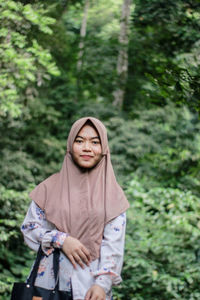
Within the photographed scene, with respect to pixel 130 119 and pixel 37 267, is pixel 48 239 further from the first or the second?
pixel 130 119

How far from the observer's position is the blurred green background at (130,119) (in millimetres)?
3717

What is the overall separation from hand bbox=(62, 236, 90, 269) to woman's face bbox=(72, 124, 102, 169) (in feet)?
1.37

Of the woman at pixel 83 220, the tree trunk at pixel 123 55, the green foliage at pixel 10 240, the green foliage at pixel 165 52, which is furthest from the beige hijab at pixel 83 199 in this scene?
the tree trunk at pixel 123 55

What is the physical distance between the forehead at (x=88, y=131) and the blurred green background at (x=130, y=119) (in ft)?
2.09

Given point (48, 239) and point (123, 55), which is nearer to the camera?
point (48, 239)

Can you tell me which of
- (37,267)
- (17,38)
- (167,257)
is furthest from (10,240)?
(37,267)

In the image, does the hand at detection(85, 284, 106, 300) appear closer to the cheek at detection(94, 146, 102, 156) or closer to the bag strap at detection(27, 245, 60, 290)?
the bag strap at detection(27, 245, 60, 290)

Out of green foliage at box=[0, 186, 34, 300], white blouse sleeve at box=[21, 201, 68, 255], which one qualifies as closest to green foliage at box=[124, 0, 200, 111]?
white blouse sleeve at box=[21, 201, 68, 255]

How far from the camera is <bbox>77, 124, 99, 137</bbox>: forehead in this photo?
2051 millimetres

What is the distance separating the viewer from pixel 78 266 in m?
1.90

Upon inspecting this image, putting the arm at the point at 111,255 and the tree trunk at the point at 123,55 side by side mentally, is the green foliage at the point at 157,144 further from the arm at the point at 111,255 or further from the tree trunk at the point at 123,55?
the arm at the point at 111,255

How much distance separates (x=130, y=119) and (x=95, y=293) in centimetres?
718

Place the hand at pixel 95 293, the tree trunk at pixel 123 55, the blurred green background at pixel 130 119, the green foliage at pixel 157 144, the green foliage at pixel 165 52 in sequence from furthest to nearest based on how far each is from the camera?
the tree trunk at pixel 123 55, the green foliage at pixel 157 144, the blurred green background at pixel 130 119, the green foliage at pixel 165 52, the hand at pixel 95 293

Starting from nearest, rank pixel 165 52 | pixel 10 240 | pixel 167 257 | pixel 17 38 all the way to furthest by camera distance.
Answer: pixel 17 38, pixel 167 257, pixel 10 240, pixel 165 52
